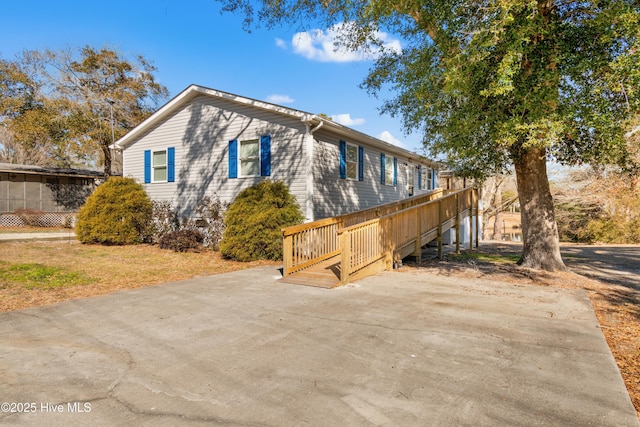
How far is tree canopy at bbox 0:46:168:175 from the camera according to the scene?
2105 centimetres

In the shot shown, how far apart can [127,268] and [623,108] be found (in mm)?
10557

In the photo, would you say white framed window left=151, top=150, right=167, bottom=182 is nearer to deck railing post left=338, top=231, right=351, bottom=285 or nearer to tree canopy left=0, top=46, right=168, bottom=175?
tree canopy left=0, top=46, right=168, bottom=175

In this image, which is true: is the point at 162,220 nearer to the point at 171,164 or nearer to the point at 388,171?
the point at 171,164

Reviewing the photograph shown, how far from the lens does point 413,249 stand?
9.96 meters

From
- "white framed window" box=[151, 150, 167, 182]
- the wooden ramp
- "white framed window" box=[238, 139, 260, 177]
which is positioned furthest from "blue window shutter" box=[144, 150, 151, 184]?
the wooden ramp

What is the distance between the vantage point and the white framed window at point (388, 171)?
15.5 m

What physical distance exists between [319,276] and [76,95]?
2222 centimetres

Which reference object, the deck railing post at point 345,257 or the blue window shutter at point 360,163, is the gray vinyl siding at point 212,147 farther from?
the deck railing post at point 345,257

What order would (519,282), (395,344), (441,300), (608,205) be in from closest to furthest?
(395,344) → (441,300) → (519,282) → (608,205)

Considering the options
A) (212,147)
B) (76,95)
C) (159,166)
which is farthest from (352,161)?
(76,95)

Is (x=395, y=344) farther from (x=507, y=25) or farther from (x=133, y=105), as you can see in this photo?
(x=133, y=105)

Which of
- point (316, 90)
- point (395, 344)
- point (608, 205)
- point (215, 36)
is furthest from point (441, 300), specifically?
point (608, 205)

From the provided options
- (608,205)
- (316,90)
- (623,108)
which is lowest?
(608,205)

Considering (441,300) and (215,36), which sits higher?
(215,36)
